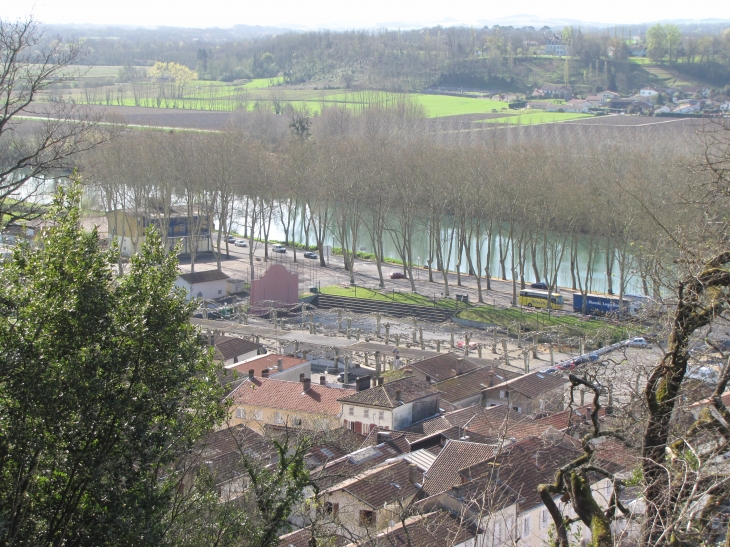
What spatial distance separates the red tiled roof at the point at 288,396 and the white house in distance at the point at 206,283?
14.0 meters

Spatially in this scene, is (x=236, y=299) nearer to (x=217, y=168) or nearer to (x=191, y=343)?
(x=217, y=168)

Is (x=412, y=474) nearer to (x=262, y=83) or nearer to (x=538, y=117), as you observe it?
(x=538, y=117)

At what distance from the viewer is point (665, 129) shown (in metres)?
62.0

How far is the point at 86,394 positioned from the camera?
16.9ft

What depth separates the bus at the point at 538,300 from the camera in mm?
31953

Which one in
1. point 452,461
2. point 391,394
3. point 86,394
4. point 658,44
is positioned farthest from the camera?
point 658,44

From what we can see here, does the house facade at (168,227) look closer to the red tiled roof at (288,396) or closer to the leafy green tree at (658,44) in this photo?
the red tiled roof at (288,396)

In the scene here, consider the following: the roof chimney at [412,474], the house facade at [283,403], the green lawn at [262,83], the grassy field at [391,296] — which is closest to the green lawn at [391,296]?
the grassy field at [391,296]

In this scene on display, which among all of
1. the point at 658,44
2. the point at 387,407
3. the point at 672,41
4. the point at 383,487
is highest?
the point at 672,41

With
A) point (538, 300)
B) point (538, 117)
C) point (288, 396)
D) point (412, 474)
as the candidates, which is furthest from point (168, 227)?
point (538, 117)

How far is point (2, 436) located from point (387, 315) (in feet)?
85.8

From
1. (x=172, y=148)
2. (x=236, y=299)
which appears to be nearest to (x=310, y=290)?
(x=236, y=299)

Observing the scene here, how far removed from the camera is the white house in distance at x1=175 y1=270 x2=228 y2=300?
106 feet

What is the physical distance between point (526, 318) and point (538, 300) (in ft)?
8.17
